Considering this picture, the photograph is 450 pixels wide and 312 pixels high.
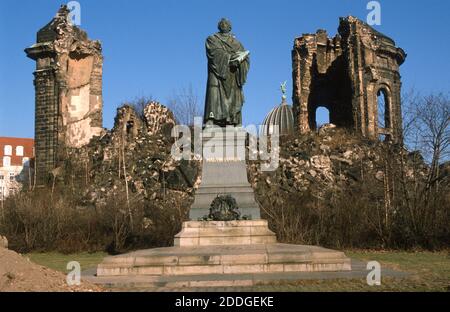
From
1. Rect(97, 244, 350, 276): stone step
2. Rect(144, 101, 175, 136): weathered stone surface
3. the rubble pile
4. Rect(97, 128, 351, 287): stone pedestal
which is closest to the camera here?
Rect(97, 128, 351, 287): stone pedestal

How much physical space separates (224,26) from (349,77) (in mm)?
25433

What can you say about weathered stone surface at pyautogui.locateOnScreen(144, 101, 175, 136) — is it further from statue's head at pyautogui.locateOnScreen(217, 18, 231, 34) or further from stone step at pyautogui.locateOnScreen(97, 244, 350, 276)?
stone step at pyautogui.locateOnScreen(97, 244, 350, 276)

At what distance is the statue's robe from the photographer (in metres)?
13.2

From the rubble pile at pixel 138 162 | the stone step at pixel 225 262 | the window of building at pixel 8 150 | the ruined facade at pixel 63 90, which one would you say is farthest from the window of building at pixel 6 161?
the stone step at pixel 225 262

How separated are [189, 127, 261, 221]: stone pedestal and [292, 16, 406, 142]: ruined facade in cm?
2375

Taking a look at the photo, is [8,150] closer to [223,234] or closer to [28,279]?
[223,234]

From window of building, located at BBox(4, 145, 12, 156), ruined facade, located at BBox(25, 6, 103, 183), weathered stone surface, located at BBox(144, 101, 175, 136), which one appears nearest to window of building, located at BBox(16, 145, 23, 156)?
Answer: window of building, located at BBox(4, 145, 12, 156)

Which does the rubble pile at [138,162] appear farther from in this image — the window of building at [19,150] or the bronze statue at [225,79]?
the window of building at [19,150]

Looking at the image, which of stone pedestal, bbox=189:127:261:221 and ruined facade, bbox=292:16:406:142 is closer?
stone pedestal, bbox=189:127:261:221

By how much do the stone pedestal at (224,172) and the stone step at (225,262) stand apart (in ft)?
6.71

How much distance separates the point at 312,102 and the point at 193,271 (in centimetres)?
3253

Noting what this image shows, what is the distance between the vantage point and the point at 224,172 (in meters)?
12.6

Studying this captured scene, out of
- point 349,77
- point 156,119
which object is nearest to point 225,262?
point 156,119
